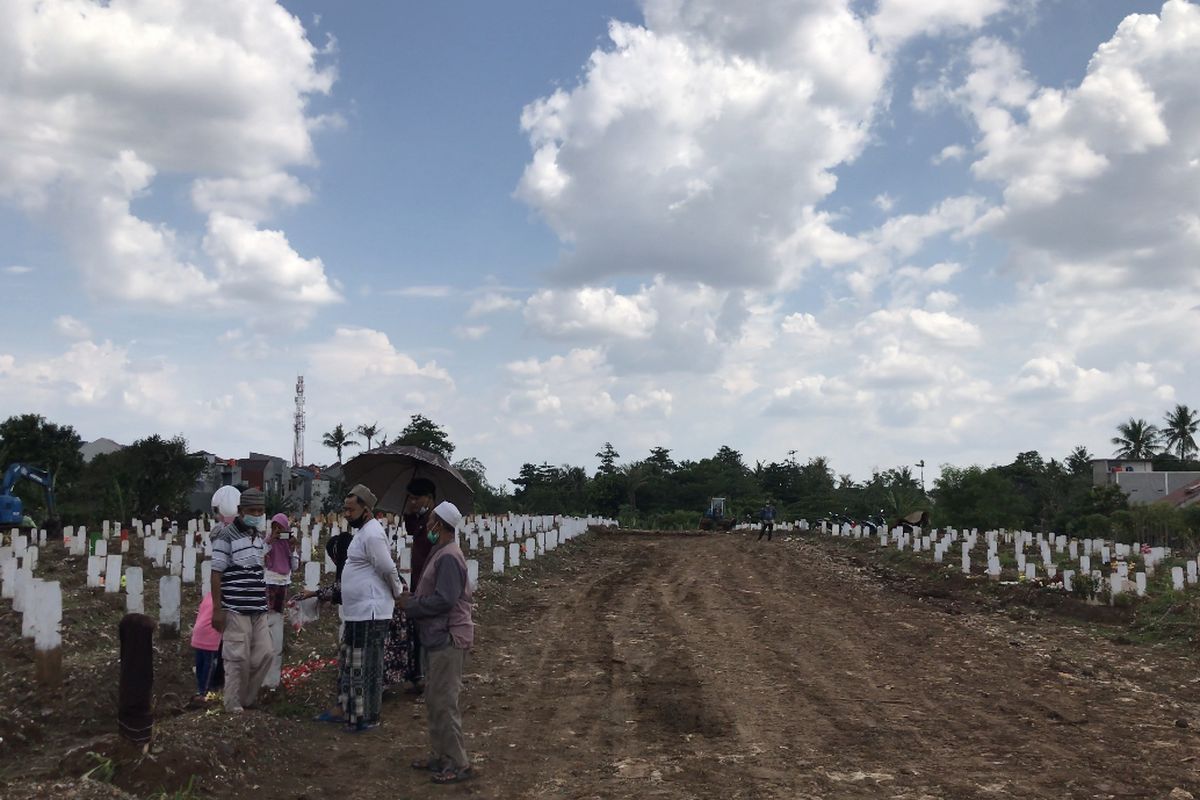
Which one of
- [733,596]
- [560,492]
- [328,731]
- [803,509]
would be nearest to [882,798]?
[328,731]

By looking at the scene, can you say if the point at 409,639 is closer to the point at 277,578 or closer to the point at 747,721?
the point at 277,578

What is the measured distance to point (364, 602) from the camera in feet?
22.2

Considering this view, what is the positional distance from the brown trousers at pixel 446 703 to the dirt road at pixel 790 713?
256mm

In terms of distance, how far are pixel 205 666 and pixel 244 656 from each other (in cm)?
87

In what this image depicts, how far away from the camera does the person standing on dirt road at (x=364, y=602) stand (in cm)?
676

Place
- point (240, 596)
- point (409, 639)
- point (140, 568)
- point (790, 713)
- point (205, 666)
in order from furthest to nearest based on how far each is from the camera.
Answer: point (140, 568)
point (409, 639)
point (790, 713)
point (205, 666)
point (240, 596)

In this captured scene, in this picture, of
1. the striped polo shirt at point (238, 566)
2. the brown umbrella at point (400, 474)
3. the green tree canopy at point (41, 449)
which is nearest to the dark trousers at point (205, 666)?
the striped polo shirt at point (238, 566)

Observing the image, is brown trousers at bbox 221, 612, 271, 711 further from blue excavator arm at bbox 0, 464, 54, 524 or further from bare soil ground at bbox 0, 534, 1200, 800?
blue excavator arm at bbox 0, 464, 54, 524

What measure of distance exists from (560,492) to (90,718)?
65560 millimetres

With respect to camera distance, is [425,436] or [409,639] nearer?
[409,639]

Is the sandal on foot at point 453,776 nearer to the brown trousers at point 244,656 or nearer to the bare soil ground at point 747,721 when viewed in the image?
the bare soil ground at point 747,721

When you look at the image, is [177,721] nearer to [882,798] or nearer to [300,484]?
[882,798]

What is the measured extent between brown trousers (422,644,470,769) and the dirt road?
26cm

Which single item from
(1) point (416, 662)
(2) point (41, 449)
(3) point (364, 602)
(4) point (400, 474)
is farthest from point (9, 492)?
(3) point (364, 602)
